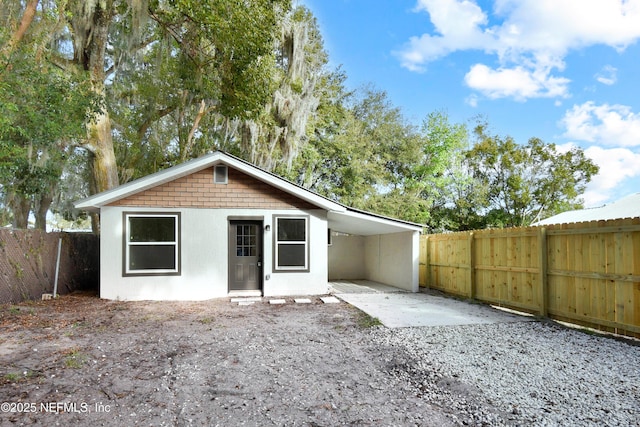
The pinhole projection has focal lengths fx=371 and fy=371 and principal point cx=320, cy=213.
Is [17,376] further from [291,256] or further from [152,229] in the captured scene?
[291,256]

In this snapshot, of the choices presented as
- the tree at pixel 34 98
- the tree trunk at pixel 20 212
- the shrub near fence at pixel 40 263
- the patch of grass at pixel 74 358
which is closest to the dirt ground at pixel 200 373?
the patch of grass at pixel 74 358

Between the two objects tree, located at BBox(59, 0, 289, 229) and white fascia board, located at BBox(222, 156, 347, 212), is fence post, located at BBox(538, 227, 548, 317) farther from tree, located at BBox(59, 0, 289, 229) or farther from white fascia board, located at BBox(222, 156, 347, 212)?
tree, located at BBox(59, 0, 289, 229)

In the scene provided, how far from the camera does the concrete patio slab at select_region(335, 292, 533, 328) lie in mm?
6348

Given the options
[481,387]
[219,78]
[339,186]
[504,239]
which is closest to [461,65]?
[339,186]

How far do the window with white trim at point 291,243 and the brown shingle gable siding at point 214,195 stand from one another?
380mm

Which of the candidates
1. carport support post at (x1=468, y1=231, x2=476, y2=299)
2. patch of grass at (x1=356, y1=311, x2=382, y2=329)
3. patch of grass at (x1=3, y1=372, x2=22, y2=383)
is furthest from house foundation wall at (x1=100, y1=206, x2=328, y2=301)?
patch of grass at (x1=3, y1=372, x2=22, y2=383)

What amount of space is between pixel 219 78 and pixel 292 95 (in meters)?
4.12

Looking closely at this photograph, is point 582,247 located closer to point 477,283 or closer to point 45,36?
point 477,283

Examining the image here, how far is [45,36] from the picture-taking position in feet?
29.3

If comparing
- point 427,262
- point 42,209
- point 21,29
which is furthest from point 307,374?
point 42,209

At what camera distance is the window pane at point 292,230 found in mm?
9352

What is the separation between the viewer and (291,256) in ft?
30.8

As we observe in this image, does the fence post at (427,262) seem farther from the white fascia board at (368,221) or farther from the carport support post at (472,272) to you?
the carport support post at (472,272)

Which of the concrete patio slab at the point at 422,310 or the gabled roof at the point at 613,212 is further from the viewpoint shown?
the gabled roof at the point at 613,212
